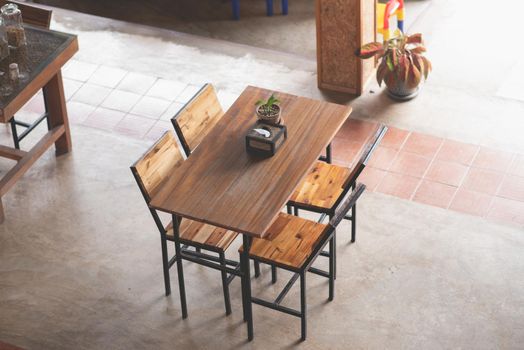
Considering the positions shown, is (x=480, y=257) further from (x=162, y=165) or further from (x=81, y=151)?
(x=81, y=151)

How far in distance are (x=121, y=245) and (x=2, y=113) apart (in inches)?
45.3

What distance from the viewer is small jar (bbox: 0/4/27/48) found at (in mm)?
6375

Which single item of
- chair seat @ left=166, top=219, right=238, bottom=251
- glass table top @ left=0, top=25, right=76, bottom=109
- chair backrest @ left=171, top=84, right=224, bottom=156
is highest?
glass table top @ left=0, top=25, right=76, bottom=109

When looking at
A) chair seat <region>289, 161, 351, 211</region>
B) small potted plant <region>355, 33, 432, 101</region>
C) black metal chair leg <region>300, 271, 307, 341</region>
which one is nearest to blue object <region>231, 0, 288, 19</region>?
small potted plant <region>355, 33, 432, 101</region>

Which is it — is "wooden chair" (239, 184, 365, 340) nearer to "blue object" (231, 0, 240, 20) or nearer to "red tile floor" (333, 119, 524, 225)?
"red tile floor" (333, 119, 524, 225)

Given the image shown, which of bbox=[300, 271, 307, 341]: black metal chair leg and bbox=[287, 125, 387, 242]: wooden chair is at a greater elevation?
bbox=[287, 125, 387, 242]: wooden chair

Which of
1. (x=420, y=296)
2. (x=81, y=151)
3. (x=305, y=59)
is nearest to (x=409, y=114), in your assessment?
(x=305, y=59)

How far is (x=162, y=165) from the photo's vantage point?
17.5 ft

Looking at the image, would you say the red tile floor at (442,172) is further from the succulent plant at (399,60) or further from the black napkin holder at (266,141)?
the black napkin holder at (266,141)

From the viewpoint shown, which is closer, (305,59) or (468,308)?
(468,308)

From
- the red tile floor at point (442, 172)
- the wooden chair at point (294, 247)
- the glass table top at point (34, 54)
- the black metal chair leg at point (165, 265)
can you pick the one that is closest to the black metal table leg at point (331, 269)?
the wooden chair at point (294, 247)

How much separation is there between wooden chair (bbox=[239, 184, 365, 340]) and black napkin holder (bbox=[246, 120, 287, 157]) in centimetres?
40

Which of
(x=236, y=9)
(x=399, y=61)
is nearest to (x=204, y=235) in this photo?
(x=399, y=61)

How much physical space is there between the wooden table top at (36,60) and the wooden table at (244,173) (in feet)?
4.58
